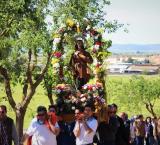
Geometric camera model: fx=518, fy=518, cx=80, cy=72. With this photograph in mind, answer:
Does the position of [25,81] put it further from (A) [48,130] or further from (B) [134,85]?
(B) [134,85]

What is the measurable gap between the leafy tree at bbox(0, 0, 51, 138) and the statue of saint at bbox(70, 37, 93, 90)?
10.3 meters

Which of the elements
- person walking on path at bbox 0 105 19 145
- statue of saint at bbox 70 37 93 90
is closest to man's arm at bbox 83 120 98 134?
person walking on path at bbox 0 105 19 145

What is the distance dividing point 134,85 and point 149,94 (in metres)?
2.88

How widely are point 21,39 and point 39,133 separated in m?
14.7

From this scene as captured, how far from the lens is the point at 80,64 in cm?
1428

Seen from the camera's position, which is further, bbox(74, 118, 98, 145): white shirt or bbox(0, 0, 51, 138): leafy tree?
bbox(0, 0, 51, 138): leafy tree

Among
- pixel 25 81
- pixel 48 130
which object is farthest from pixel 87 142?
pixel 25 81

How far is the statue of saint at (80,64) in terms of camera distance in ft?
46.7

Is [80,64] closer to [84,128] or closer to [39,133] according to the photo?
[84,128]

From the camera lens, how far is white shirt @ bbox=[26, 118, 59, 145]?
10914mm

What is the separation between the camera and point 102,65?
14.8m

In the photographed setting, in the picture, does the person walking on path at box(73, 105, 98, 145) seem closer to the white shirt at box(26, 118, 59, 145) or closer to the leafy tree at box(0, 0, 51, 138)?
the white shirt at box(26, 118, 59, 145)

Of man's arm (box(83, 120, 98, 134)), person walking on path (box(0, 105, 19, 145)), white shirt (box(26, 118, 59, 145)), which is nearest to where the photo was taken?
white shirt (box(26, 118, 59, 145))

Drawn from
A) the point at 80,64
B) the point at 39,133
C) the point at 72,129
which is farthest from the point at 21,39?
the point at 39,133
